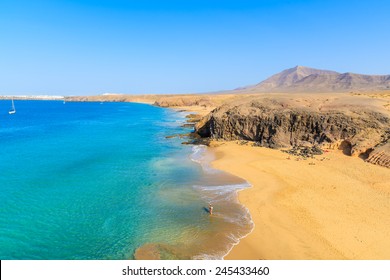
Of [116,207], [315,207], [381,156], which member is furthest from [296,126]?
[116,207]

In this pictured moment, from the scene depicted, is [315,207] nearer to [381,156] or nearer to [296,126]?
[381,156]

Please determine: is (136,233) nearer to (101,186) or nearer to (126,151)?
(101,186)

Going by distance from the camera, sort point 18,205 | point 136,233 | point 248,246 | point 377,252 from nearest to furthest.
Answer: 1. point 377,252
2. point 248,246
3. point 136,233
4. point 18,205

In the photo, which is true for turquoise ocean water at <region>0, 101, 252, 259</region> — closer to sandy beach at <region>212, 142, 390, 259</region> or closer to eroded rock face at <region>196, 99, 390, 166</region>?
sandy beach at <region>212, 142, 390, 259</region>

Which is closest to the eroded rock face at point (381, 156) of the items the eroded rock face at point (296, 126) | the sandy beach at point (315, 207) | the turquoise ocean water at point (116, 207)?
the sandy beach at point (315, 207)

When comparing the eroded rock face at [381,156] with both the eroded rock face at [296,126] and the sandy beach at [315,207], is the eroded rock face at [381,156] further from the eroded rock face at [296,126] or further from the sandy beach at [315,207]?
the eroded rock face at [296,126]

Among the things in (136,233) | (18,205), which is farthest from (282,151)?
(18,205)

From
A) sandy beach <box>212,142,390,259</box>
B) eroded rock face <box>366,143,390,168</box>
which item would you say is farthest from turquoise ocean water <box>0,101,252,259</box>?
eroded rock face <box>366,143,390,168</box>
